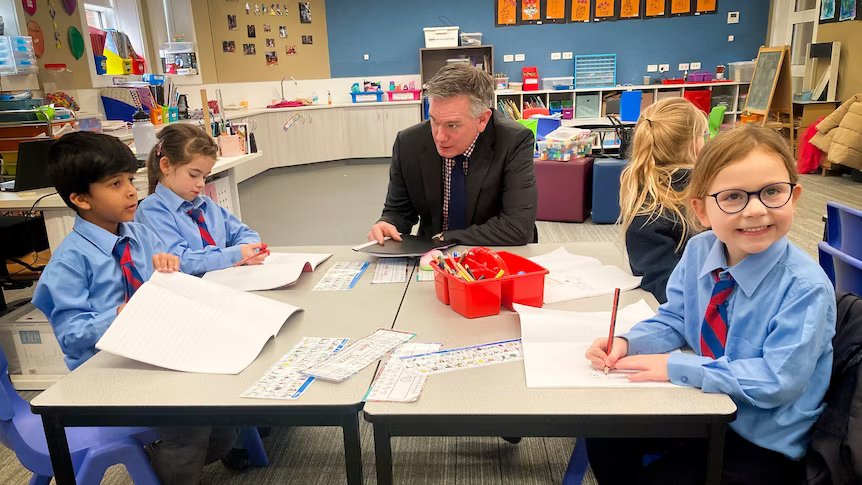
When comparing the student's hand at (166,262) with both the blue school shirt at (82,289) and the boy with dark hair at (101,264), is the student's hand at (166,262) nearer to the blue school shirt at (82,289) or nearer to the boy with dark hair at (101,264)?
the boy with dark hair at (101,264)

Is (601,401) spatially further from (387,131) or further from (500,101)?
(387,131)

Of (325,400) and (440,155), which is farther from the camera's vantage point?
(440,155)

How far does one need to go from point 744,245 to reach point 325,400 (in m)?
0.78

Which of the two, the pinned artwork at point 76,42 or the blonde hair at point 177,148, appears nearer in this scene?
the blonde hair at point 177,148

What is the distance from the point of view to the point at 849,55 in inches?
256

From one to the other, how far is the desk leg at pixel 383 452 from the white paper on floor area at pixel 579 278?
0.61 metres

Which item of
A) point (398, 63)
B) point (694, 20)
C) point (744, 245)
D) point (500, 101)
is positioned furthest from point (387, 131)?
point (744, 245)

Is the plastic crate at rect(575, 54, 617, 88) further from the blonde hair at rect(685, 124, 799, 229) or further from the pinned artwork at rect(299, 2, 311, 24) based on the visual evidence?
the blonde hair at rect(685, 124, 799, 229)

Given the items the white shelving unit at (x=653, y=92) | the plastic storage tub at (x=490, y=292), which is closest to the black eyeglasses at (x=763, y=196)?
the plastic storage tub at (x=490, y=292)

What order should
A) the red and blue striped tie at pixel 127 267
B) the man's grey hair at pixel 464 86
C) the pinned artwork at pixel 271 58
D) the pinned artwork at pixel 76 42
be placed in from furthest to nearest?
the pinned artwork at pixel 271 58 → the pinned artwork at pixel 76 42 → the man's grey hair at pixel 464 86 → the red and blue striped tie at pixel 127 267

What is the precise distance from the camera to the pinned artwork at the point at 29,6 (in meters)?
4.52

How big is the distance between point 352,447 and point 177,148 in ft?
4.31

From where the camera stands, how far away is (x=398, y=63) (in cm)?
856

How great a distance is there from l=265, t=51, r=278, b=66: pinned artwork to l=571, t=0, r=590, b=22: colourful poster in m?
4.05
